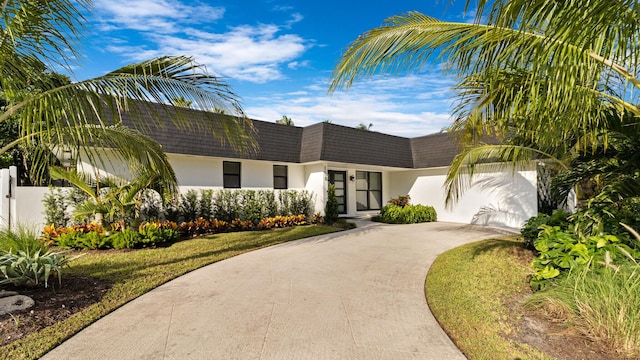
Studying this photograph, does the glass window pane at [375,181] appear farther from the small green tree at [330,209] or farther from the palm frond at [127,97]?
the palm frond at [127,97]

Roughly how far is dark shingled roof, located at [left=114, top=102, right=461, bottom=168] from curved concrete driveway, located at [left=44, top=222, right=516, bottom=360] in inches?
248

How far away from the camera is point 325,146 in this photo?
1487cm

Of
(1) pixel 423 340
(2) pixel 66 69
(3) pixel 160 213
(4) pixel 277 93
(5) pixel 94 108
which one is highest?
(4) pixel 277 93

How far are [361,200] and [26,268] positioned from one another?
15382 mm

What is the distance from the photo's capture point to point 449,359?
3.52 metres

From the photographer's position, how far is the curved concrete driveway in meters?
3.69

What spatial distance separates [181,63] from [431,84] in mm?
4395

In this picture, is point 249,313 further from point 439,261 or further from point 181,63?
point 439,261

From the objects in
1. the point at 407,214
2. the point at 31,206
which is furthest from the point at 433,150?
the point at 31,206

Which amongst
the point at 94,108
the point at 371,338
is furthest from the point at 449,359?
the point at 94,108

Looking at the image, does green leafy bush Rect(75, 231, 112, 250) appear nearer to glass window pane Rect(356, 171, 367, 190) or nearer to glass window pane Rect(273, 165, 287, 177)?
glass window pane Rect(273, 165, 287, 177)

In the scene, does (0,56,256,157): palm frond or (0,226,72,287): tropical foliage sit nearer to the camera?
(0,56,256,157): palm frond

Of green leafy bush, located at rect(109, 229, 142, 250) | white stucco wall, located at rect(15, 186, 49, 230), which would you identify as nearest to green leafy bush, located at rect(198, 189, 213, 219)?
green leafy bush, located at rect(109, 229, 142, 250)

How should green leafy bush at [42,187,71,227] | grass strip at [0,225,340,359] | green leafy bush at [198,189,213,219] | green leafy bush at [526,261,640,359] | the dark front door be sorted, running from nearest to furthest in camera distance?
1. green leafy bush at [526,261,640,359]
2. grass strip at [0,225,340,359]
3. green leafy bush at [42,187,71,227]
4. green leafy bush at [198,189,213,219]
5. the dark front door
